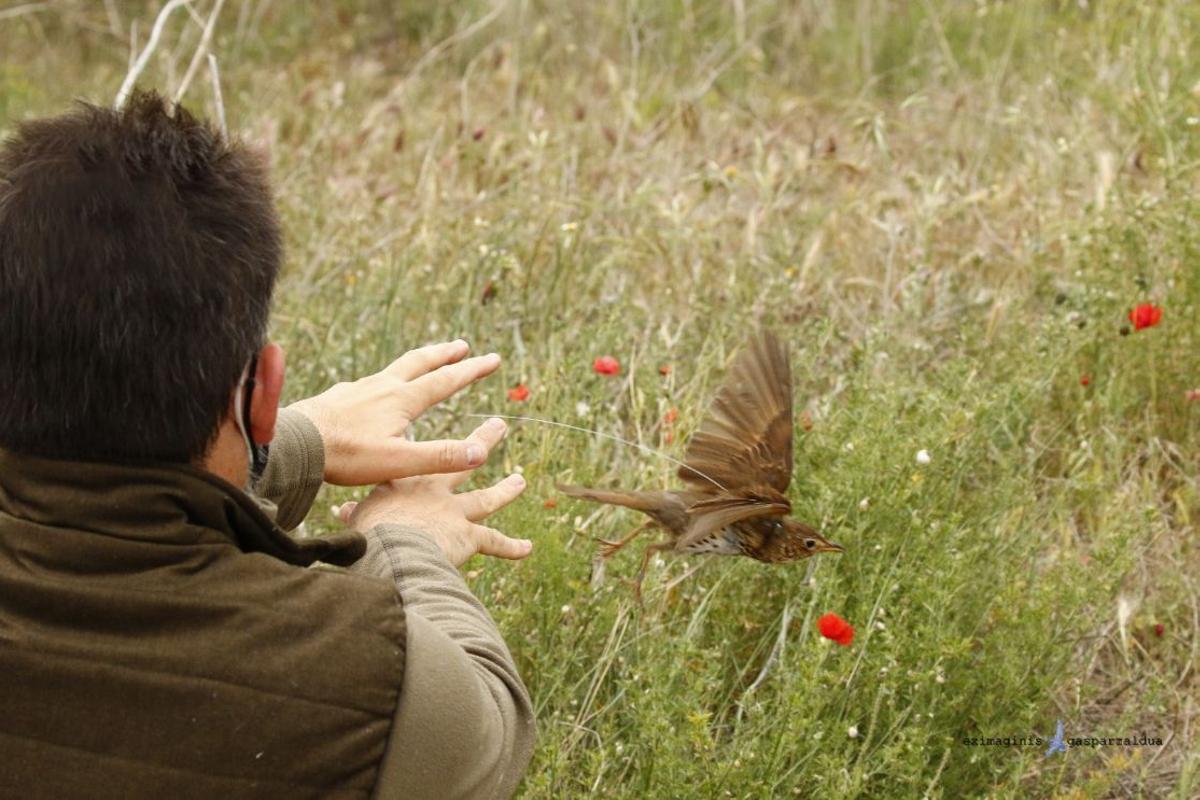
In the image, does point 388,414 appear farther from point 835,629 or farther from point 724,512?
point 835,629

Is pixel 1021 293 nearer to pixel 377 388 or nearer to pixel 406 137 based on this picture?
pixel 406 137

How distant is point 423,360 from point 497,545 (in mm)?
301

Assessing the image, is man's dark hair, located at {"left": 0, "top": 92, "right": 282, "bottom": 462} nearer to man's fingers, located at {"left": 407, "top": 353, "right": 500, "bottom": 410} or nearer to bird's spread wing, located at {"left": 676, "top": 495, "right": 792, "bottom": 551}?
man's fingers, located at {"left": 407, "top": 353, "right": 500, "bottom": 410}

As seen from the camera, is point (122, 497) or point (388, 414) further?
point (388, 414)

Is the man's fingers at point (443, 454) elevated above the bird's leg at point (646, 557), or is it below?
above

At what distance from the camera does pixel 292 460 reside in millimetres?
2215

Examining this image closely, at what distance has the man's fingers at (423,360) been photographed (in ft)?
7.43

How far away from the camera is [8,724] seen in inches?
68.0

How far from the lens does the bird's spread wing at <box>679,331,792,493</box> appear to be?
2.90 metres

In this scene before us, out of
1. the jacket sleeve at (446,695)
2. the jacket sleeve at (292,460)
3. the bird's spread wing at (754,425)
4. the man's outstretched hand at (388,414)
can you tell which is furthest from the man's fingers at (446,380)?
the bird's spread wing at (754,425)

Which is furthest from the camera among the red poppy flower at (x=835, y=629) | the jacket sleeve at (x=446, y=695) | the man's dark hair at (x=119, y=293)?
the red poppy flower at (x=835, y=629)

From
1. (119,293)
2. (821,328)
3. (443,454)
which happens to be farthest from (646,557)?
(119,293)

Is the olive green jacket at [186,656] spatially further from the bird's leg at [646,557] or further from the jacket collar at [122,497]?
the bird's leg at [646,557]

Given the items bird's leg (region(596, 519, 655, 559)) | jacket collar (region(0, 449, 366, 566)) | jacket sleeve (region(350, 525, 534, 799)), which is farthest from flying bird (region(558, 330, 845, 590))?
jacket collar (region(0, 449, 366, 566))
